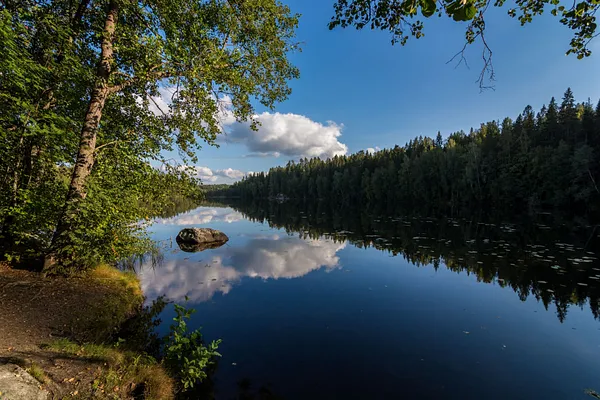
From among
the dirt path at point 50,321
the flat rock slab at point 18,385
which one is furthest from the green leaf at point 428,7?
the dirt path at point 50,321

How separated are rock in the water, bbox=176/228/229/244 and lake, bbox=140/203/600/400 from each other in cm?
434

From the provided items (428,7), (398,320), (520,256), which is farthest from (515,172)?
(428,7)

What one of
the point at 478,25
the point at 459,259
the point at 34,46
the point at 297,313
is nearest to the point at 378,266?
the point at 459,259

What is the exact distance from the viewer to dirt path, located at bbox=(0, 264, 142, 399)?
13.2 ft

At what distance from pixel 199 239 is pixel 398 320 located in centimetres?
1836

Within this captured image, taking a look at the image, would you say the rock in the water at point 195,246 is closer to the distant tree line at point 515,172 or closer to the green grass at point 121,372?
the green grass at point 121,372

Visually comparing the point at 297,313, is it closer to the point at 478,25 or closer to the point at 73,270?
the point at 73,270

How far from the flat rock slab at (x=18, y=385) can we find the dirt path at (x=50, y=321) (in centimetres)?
18

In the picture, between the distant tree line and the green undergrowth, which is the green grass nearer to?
the green undergrowth

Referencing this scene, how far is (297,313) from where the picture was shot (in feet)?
31.4

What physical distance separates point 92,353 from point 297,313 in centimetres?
612

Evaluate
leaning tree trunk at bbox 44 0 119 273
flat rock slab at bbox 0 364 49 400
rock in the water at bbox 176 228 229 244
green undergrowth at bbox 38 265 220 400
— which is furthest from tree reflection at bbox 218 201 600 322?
leaning tree trunk at bbox 44 0 119 273

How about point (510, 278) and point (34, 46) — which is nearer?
point (34, 46)

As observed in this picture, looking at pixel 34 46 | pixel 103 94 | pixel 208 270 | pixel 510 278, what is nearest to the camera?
pixel 103 94
